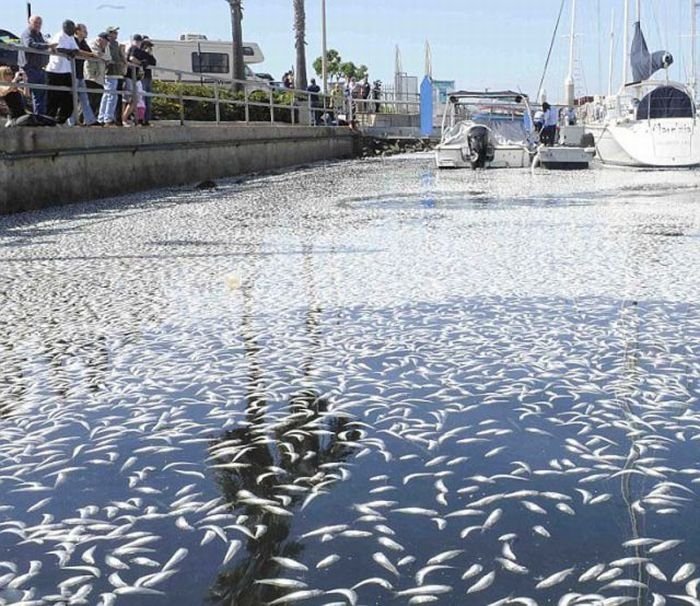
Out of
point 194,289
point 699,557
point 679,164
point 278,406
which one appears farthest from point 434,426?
point 679,164

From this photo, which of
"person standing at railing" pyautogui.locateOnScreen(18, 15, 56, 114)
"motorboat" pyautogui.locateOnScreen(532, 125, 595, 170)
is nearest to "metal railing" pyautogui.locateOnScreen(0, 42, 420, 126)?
"person standing at railing" pyautogui.locateOnScreen(18, 15, 56, 114)

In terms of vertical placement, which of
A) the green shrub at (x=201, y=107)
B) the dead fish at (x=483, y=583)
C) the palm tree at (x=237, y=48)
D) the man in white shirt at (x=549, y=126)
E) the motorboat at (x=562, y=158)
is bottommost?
the dead fish at (x=483, y=583)

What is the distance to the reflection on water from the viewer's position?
9.39 ft

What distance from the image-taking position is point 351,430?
4.15m

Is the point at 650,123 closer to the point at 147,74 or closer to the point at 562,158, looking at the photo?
the point at 562,158

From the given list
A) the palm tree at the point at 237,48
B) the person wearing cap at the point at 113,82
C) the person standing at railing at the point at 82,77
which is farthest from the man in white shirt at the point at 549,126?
the person standing at railing at the point at 82,77

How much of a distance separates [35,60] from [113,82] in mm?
2710

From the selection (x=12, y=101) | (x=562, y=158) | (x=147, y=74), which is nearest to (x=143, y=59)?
(x=147, y=74)

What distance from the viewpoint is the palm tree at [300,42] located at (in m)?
38.5

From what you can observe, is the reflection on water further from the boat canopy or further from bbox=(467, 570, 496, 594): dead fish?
the boat canopy

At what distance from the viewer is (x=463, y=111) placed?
36156mm

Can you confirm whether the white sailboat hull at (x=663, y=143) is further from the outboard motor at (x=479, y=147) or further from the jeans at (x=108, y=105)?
the jeans at (x=108, y=105)

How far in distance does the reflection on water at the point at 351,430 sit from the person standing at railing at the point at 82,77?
301 inches

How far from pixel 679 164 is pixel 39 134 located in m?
18.8
